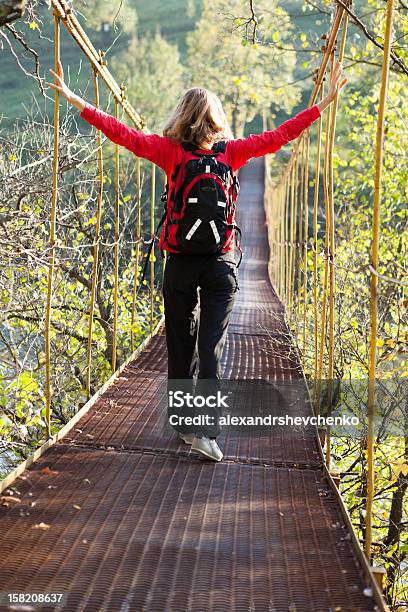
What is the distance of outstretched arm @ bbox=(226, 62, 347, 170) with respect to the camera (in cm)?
214

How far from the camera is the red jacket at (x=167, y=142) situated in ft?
6.78

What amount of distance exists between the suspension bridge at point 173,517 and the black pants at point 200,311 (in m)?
0.23

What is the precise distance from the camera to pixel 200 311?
2.29 m

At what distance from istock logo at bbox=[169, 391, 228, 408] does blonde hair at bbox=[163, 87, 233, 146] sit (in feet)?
2.49

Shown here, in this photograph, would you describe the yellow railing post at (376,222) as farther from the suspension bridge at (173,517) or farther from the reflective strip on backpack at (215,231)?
the reflective strip on backpack at (215,231)

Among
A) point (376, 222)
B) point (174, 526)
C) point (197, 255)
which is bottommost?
point (174, 526)

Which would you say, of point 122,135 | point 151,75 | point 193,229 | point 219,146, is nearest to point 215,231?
point 193,229

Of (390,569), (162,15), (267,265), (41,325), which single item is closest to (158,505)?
(390,569)

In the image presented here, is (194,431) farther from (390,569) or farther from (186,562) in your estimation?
(390,569)

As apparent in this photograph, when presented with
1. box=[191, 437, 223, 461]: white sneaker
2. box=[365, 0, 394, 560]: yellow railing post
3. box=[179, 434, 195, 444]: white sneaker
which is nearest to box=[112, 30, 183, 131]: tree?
box=[179, 434, 195, 444]: white sneaker

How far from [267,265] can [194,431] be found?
740 centimetres

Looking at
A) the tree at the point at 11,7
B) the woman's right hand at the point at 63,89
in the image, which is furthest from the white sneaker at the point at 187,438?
the tree at the point at 11,7

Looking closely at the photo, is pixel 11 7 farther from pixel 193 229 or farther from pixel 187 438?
pixel 187 438

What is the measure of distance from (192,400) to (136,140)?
82cm
